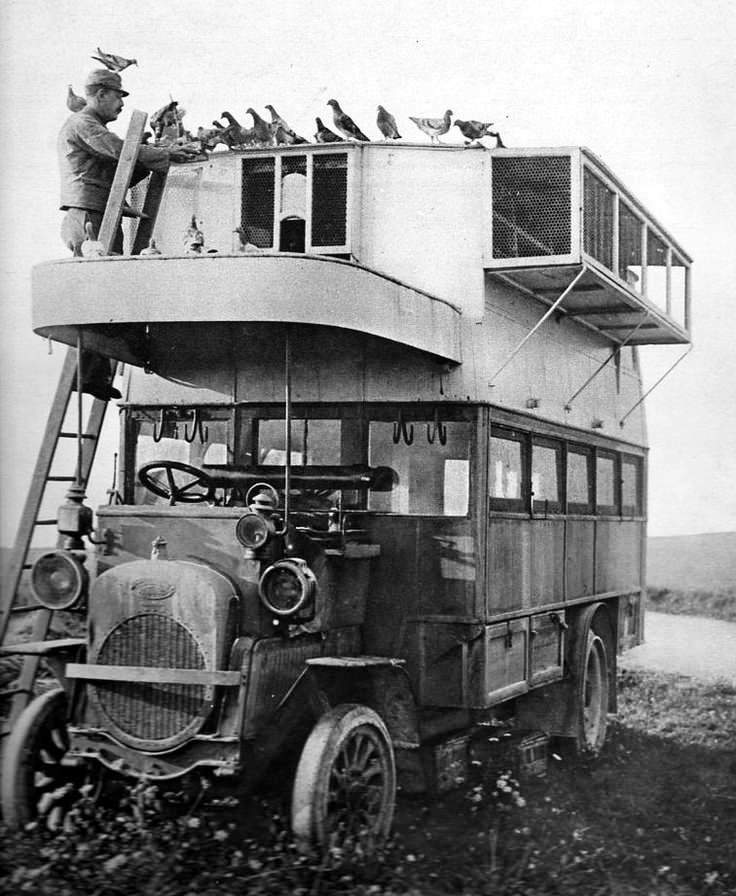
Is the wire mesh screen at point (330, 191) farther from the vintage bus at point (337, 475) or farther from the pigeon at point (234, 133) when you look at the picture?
the pigeon at point (234, 133)

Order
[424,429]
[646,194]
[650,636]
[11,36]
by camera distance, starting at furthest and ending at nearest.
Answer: [650,636]
[646,194]
[424,429]
[11,36]

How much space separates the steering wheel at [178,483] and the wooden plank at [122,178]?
4.24ft

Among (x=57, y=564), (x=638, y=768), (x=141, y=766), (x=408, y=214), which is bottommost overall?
(x=638, y=768)

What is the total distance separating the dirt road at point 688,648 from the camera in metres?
8.52

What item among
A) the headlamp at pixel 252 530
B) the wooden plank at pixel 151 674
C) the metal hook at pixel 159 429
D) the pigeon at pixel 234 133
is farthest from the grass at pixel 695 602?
the pigeon at pixel 234 133

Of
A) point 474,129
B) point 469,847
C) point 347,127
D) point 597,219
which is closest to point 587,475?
point 597,219

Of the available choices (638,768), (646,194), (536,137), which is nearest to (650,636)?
Answer: (638,768)

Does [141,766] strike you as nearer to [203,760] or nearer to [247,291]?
[203,760]

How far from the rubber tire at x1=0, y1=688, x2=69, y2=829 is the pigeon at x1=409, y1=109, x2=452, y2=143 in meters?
3.84

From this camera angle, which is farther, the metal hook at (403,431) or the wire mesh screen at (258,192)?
the wire mesh screen at (258,192)

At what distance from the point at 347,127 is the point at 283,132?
39 cm

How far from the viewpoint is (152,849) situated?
16.2ft

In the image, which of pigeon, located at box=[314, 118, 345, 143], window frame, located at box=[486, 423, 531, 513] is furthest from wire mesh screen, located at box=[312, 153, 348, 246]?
window frame, located at box=[486, 423, 531, 513]

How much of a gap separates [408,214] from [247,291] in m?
1.83
